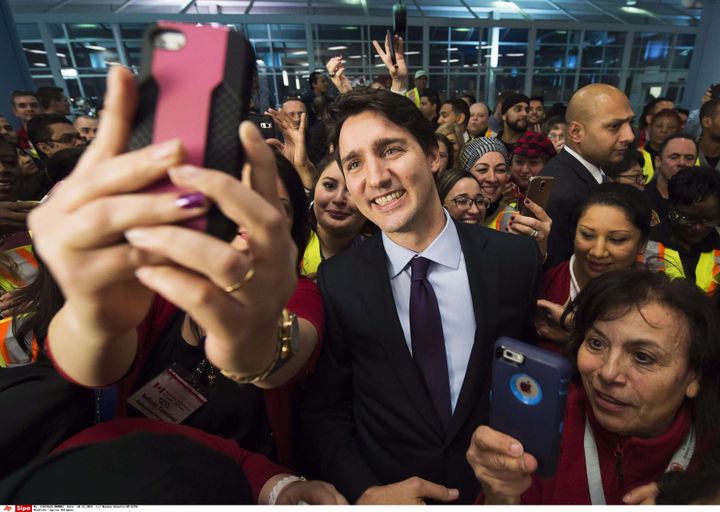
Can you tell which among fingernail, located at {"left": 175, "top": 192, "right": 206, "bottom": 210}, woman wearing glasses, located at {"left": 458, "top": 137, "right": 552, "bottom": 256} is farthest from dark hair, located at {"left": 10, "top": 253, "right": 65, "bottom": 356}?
woman wearing glasses, located at {"left": 458, "top": 137, "right": 552, "bottom": 256}

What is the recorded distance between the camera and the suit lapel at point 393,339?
3.69 ft

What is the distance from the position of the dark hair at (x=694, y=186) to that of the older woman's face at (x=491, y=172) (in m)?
1.02

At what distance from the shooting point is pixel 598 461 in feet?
3.58

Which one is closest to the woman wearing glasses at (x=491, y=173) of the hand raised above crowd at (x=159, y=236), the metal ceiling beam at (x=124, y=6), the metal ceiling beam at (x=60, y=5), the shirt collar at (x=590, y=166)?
the shirt collar at (x=590, y=166)

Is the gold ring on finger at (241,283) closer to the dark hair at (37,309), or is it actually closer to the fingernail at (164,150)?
the fingernail at (164,150)

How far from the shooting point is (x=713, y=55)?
31.0 feet

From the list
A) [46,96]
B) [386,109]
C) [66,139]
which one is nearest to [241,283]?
[386,109]

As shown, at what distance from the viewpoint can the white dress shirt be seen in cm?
119

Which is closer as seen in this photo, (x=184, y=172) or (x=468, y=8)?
(x=184, y=172)

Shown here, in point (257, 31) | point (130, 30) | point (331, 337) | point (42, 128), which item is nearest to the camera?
point (331, 337)

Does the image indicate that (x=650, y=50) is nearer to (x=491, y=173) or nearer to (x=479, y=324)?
(x=491, y=173)

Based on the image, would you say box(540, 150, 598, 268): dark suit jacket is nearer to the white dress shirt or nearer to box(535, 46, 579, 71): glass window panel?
the white dress shirt

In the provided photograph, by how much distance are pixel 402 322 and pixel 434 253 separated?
0.81 ft

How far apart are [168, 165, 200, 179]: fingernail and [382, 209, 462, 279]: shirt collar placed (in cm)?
89
